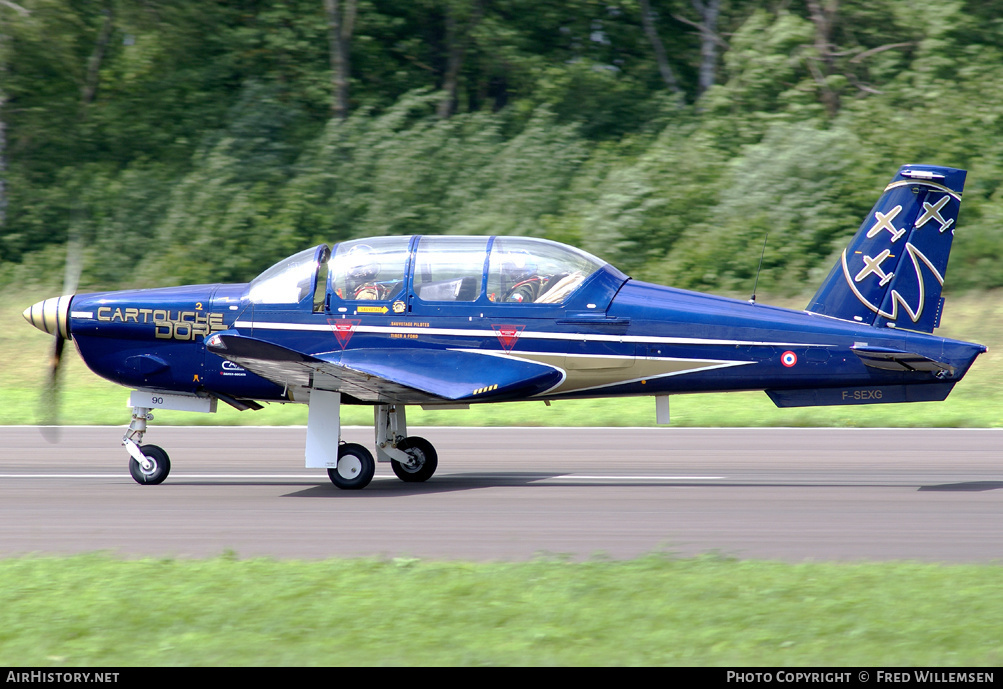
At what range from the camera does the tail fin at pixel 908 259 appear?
32.1ft

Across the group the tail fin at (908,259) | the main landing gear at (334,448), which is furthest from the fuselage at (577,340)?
the main landing gear at (334,448)

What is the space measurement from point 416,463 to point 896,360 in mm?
4776

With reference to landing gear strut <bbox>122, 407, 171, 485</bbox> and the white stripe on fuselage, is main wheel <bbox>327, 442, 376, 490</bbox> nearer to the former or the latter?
the white stripe on fuselage

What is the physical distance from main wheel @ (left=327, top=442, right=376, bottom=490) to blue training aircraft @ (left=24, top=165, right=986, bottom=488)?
0.01 meters

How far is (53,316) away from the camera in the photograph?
10523 millimetres

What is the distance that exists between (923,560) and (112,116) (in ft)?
92.0

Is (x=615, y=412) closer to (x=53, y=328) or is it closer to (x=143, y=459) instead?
(x=143, y=459)

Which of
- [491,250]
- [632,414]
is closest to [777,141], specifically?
[632,414]

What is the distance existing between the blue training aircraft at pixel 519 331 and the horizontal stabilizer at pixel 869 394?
1cm

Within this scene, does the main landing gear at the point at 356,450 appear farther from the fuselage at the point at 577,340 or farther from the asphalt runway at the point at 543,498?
the fuselage at the point at 577,340

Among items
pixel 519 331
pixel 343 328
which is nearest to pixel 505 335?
pixel 519 331

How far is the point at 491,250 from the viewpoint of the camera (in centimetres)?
1009
